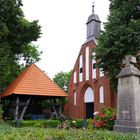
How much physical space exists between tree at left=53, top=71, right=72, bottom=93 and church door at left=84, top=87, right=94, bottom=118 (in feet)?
65.6

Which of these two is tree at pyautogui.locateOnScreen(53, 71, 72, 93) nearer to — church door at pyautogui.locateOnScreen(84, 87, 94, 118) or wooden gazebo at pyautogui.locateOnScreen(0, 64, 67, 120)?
church door at pyautogui.locateOnScreen(84, 87, 94, 118)

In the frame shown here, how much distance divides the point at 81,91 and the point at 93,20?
7.96 meters

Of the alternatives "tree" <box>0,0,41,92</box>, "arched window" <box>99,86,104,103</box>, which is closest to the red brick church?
"arched window" <box>99,86,104,103</box>

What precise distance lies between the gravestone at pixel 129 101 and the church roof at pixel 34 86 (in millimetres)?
9236

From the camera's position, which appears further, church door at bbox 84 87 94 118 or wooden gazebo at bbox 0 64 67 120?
church door at bbox 84 87 94 118

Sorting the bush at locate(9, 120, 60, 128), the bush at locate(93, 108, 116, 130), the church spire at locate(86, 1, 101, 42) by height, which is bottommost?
the bush at locate(9, 120, 60, 128)

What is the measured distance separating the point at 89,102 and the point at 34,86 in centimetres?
967

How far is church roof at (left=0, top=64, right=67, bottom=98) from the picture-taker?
1965cm

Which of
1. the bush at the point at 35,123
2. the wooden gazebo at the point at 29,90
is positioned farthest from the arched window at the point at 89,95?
the bush at the point at 35,123

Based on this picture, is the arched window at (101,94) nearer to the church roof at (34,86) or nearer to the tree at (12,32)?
the church roof at (34,86)

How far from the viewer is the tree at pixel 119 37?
1641cm

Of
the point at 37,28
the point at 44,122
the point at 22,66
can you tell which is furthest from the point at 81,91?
the point at 44,122

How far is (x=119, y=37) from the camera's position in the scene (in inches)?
664

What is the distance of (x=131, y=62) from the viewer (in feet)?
40.2
